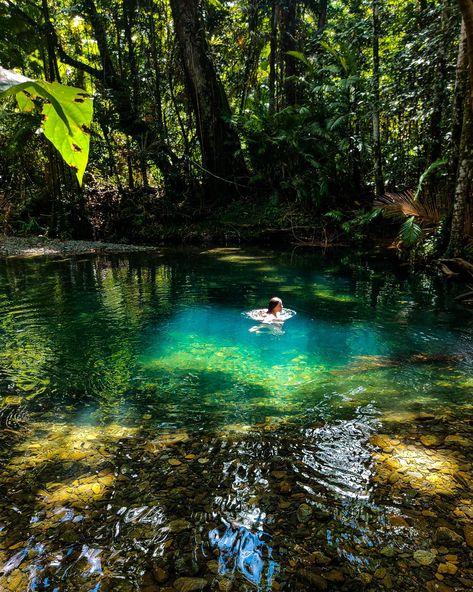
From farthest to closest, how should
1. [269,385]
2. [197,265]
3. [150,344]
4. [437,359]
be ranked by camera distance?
[197,265] < [150,344] < [437,359] < [269,385]

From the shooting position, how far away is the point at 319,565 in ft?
8.23

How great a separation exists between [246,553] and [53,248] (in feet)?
47.9

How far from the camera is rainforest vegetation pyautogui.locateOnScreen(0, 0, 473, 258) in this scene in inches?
547

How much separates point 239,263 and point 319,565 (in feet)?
33.2

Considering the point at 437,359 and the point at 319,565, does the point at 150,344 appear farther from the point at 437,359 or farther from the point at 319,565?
the point at 319,565

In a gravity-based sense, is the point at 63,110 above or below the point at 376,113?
below

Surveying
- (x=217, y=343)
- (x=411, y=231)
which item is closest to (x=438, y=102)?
(x=411, y=231)

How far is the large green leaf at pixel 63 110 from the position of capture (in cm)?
66

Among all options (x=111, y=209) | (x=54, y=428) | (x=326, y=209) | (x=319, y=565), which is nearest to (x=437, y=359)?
(x=319, y=565)

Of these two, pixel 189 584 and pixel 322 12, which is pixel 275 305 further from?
pixel 322 12

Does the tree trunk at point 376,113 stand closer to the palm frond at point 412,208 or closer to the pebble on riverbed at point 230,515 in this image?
the palm frond at point 412,208

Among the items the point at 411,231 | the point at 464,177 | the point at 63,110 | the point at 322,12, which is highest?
the point at 322,12

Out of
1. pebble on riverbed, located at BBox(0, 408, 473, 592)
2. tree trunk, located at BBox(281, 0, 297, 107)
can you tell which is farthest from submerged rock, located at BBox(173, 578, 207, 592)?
tree trunk, located at BBox(281, 0, 297, 107)

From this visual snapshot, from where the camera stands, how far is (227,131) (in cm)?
1753
